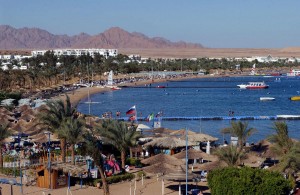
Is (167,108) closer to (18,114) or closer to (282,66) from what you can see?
(18,114)

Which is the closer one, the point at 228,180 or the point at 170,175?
the point at 228,180

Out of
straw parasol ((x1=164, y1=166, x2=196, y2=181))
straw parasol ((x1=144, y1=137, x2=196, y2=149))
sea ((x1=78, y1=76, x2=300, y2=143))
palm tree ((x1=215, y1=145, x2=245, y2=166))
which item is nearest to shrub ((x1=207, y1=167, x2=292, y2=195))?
straw parasol ((x1=164, y1=166, x2=196, y2=181))

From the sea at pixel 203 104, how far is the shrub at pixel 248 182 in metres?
21.0

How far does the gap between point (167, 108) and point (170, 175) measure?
4912cm

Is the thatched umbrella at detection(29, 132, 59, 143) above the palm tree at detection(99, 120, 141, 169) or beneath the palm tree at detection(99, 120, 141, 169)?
beneath

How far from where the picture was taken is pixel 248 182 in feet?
58.9

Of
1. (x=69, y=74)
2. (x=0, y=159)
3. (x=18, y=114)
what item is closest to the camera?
(x=0, y=159)

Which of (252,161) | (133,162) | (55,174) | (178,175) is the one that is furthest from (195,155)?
(55,174)

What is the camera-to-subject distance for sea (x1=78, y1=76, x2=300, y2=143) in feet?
170

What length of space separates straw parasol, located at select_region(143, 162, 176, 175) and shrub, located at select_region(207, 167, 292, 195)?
4092 millimetres

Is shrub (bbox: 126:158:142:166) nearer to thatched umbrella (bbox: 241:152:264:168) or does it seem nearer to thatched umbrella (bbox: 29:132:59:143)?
thatched umbrella (bbox: 241:152:264:168)

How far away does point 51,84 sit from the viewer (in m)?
98.9

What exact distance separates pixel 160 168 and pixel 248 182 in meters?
5.51

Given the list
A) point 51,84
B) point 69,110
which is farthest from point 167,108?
point 69,110
